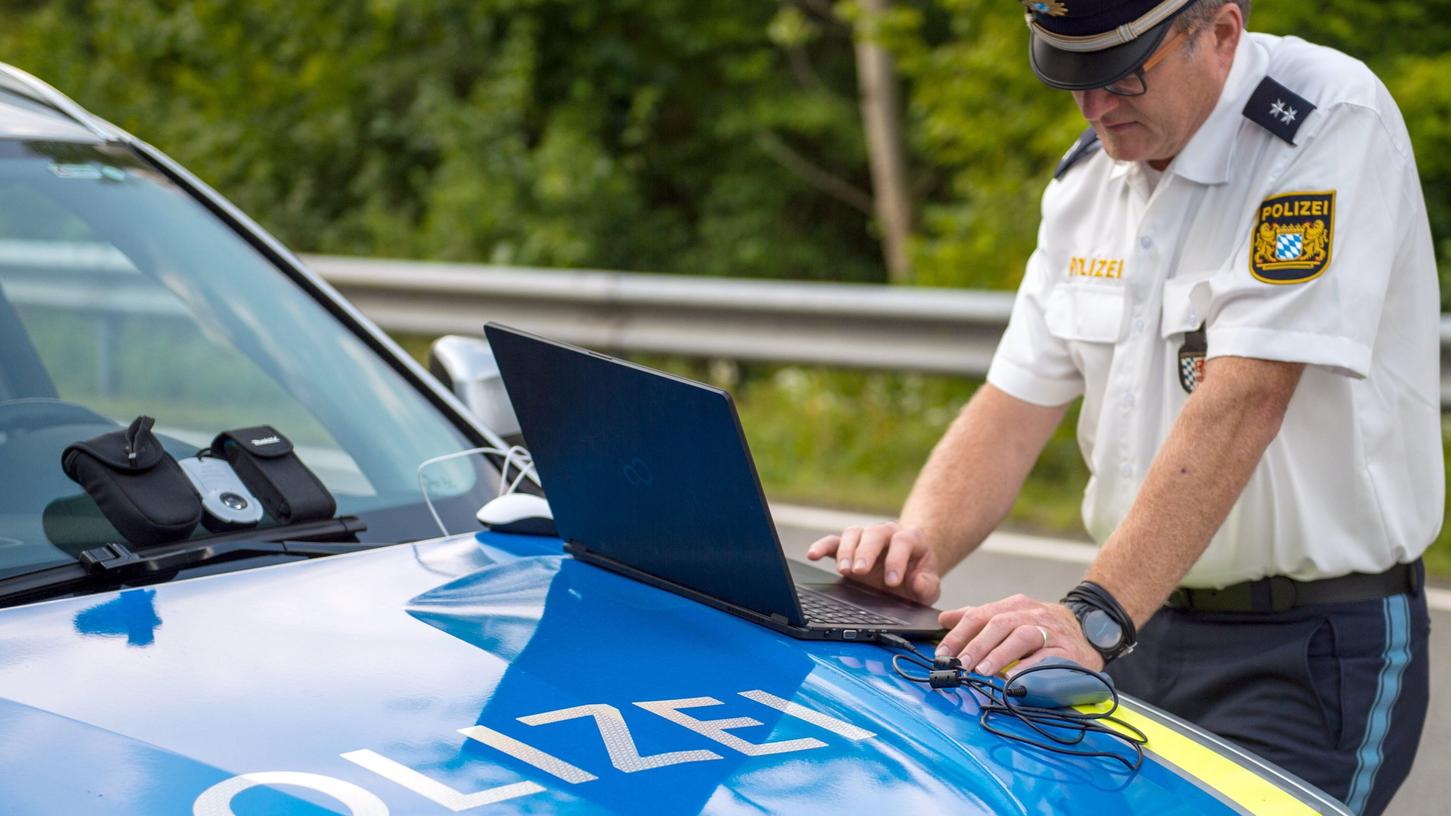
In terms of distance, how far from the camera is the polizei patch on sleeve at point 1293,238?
2.25m

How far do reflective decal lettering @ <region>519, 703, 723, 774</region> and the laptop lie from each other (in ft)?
1.08

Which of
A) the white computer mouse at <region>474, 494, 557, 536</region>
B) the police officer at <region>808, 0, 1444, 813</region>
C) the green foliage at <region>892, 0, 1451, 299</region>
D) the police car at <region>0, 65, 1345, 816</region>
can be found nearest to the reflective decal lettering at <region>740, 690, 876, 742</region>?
the police car at <region>0, 65, 1345, 816</region>

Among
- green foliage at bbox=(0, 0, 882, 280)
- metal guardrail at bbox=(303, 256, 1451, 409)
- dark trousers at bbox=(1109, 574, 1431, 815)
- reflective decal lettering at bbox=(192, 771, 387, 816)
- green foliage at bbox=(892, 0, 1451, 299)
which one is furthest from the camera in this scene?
green foliage at bbox=(0, 0, 882, 280)

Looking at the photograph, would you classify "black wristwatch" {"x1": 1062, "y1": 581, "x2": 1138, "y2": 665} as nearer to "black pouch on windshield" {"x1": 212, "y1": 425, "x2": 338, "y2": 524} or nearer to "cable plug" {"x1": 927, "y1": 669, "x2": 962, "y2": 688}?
"cable plug" {"x1": 927, "y1": 669, "x2": 962, "y2": 688}

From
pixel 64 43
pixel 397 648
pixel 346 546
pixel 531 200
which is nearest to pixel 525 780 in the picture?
pixel 397 648

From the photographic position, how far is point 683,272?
13.3 metres

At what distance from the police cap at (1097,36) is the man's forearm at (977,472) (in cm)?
62

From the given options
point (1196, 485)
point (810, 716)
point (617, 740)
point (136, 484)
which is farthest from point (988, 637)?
point (136, 484)

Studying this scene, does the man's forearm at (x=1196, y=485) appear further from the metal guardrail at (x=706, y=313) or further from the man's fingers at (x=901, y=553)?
the metal guardrail at (x=706, y=313)

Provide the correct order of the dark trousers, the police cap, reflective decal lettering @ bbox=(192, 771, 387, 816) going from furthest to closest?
the dark trousers < the police cap < reflective decal lettering @ bbox=(192, 771, 387, 816)

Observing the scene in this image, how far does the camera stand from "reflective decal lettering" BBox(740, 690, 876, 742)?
1.77 metres

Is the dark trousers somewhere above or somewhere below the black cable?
below

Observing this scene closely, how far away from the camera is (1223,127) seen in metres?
2.40

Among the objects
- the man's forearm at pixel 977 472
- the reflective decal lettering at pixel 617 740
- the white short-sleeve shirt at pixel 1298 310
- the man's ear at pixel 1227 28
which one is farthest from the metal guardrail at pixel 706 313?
the reflective decal lettering at pixel 617 740
